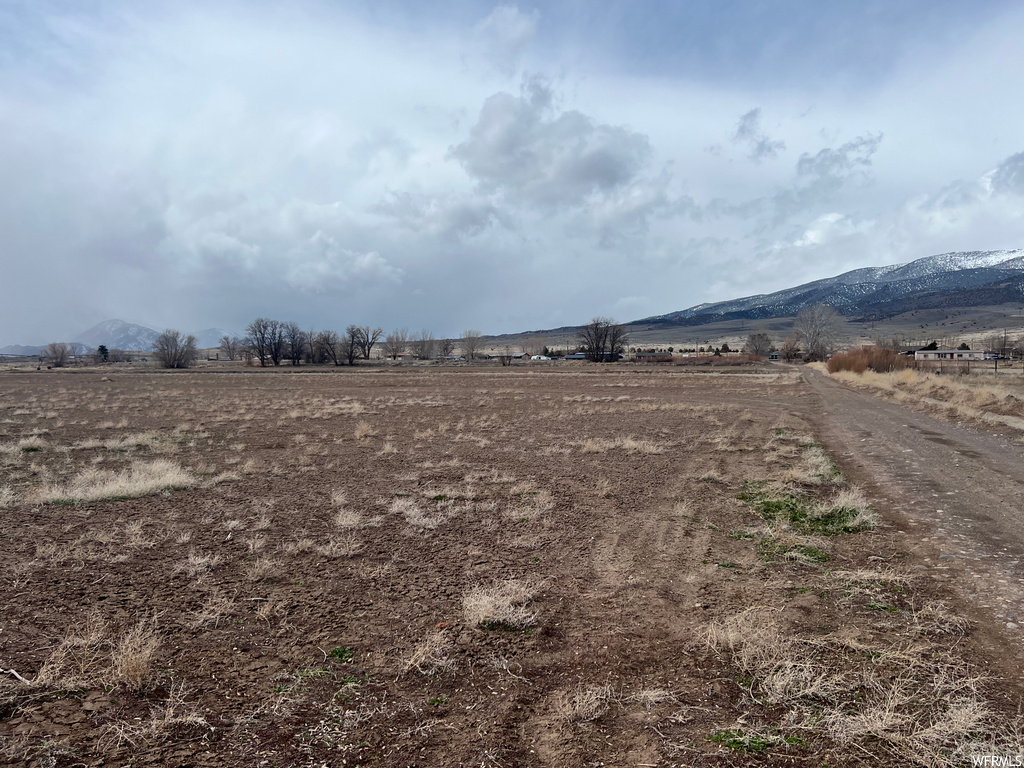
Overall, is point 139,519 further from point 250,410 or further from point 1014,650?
point 250,410

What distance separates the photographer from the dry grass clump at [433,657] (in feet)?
14.4

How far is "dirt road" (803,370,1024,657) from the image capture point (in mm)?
5965

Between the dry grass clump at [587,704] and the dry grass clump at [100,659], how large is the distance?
330 centimetres

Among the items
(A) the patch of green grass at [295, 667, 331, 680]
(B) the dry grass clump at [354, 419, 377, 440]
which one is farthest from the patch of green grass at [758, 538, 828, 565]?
(B) the dry grass clump at [354, 419, 377, 440]

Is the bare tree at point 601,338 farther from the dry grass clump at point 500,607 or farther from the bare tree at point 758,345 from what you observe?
the dry grass clump at point 500,607

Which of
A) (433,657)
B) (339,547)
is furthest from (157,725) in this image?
(339,547)

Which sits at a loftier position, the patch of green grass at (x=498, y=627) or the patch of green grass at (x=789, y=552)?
the patch of green grass at (x=498, y=627)

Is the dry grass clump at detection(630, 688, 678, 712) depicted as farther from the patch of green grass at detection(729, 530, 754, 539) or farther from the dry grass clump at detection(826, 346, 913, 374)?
the dry grass clump at detection(826, 346, 913, 374)

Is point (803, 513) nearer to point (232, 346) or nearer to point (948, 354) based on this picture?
point (948, 354)

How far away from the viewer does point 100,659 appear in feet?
14.1

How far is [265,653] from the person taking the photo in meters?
4.63

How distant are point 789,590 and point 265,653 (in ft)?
18.1

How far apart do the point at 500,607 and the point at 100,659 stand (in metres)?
3.46

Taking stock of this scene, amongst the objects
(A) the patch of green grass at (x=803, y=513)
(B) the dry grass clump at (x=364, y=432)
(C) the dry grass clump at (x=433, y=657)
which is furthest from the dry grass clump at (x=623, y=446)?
(C) the dry grass clump at (x=433, y=657)
